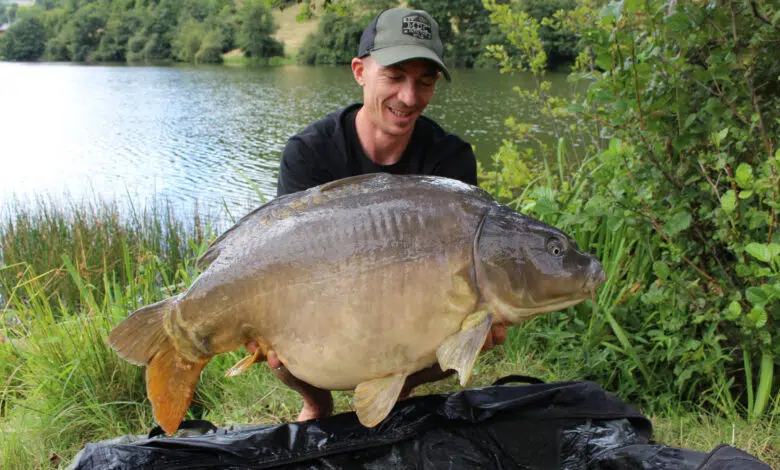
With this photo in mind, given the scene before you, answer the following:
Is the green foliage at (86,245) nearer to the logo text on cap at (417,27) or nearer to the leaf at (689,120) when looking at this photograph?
the logo text on cap at (417,27)

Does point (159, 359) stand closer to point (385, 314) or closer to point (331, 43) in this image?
point (385, 314)

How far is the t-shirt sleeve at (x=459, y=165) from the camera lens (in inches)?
76.4

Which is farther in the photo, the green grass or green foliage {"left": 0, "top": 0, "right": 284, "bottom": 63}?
green foliage {"left": 0, "top": 0, "right": 284, "bottom": 63}

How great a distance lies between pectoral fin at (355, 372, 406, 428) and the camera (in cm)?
125

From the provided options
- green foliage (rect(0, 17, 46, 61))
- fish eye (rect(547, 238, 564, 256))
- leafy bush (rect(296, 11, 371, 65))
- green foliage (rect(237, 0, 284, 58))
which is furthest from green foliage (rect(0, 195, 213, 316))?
green foliage (rect(0, 17, 46, 61))

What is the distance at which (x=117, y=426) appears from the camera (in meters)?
1.96

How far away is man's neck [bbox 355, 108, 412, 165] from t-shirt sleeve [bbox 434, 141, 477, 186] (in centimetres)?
13

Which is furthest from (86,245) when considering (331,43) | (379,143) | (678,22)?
(331,43)

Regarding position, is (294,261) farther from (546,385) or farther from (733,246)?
(733,246)

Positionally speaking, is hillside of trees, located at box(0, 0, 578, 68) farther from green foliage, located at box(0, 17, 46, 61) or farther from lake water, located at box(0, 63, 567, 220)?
lake water, located at box(0, 63, 567, 220)

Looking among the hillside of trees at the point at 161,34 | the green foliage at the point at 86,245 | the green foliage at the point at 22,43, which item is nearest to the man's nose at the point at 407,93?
the green foliage at the point at 86,245

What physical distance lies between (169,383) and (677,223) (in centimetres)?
141

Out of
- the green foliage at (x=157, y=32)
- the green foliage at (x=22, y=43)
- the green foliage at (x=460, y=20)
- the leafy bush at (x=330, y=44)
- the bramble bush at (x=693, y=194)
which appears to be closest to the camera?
the bramble bush at (x=693, y=194)

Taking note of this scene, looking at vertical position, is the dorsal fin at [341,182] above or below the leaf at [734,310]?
above
